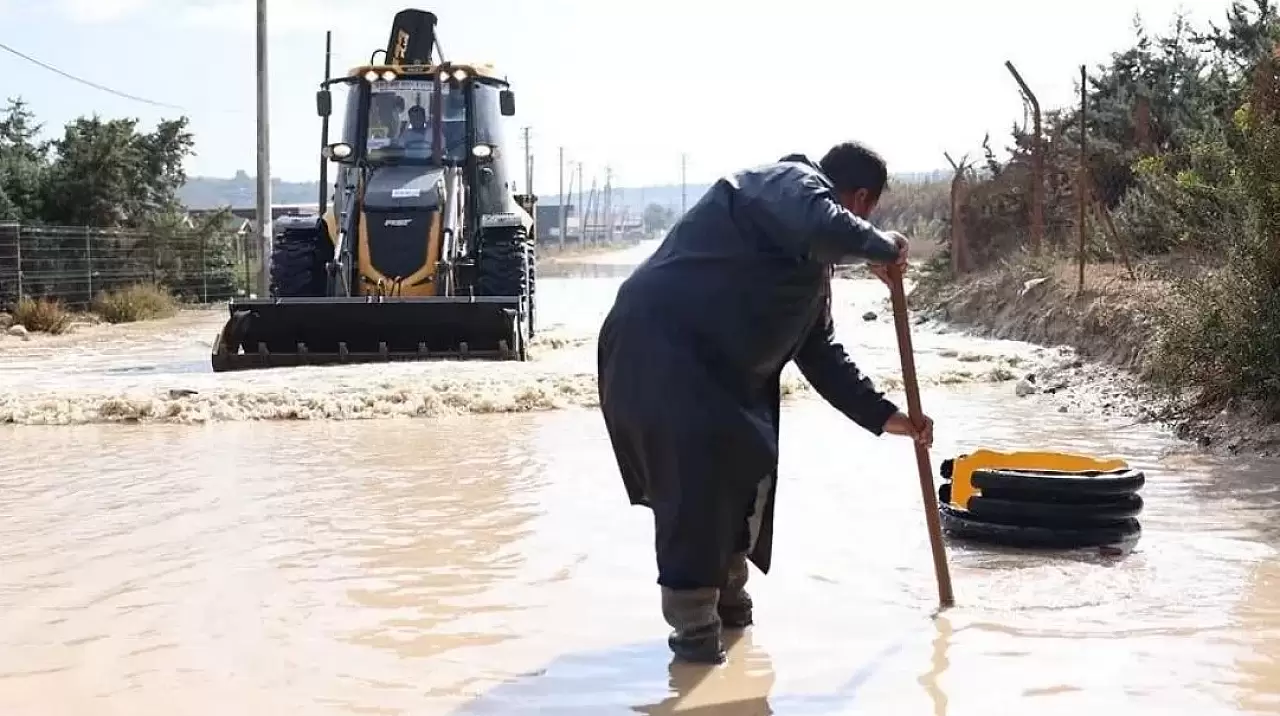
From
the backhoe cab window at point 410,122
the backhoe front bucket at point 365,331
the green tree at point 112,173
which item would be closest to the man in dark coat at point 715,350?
the backhoe front bucket at point 365,331

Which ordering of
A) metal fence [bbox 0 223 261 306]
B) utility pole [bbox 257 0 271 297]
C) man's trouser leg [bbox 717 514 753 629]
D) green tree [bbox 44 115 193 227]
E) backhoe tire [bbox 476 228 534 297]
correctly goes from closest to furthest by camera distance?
man's trouser leg [bbox 717 514 753 629] → backhoe tire [bbox 476 228 534 297] → metal fence [bbox 0 223 261 306] → utility pole [bbox 257 0 271 297] → green tree [bbox 44 115 193 227]

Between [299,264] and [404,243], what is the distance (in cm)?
141

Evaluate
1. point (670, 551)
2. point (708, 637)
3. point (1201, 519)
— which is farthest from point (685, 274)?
point (1201, 519)

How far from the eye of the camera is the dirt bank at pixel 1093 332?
A: 8.49 m

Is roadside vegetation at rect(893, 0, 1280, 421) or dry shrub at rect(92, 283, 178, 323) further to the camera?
dry shrub at rect(92, 283, 178, 323)

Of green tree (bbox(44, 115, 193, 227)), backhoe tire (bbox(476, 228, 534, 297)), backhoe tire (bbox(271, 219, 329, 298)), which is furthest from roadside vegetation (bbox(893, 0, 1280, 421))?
green tree (bbox(44, 115, 193, 227))

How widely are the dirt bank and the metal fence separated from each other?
497 inches

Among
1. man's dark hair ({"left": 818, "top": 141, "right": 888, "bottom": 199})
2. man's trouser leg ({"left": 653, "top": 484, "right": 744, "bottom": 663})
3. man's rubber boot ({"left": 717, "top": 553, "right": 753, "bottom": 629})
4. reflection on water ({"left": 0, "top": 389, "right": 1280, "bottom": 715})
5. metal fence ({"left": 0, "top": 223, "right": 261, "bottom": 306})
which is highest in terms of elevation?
man's dark hair ({"left": 818, "top": 141, "right": 888, "bottom": 199})

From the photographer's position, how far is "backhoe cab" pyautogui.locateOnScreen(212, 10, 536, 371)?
12859mm

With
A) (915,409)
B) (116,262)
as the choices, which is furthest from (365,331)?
(116,262)

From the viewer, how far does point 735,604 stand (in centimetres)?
470

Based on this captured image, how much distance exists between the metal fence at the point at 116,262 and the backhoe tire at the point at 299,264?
885 cm

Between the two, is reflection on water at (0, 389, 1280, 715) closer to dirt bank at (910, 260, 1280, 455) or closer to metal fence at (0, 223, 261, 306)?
dirt bank at (910, 260, 1280, 455)

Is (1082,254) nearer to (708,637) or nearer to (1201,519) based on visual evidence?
(1201,519)
